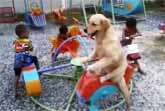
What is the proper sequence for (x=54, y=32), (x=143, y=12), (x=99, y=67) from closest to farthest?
(x=99, y=67), (x=54, y=32), (x=143, y=12)

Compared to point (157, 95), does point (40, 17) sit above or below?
above

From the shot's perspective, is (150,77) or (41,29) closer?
(150,77)

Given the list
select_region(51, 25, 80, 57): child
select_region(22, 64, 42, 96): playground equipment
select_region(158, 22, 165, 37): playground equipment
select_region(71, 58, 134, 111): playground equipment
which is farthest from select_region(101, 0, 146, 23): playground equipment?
select_region(71, 58, 134, 111): playground equipment

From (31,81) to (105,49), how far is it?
1.12m

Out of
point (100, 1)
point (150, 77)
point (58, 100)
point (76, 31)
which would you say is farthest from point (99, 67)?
point (100, 1)

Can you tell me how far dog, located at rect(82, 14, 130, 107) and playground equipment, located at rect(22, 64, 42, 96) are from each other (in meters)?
0.84

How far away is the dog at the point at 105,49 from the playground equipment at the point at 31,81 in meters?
0.84

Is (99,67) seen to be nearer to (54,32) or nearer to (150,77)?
(150,77)

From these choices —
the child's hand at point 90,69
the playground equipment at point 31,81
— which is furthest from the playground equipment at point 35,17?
the child's hand at point 90,69

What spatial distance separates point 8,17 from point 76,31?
2856 millimetres

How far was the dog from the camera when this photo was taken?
10.5 ft

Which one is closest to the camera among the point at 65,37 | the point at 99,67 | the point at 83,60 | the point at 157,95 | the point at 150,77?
the point at 99,67

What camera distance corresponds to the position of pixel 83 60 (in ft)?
11.9

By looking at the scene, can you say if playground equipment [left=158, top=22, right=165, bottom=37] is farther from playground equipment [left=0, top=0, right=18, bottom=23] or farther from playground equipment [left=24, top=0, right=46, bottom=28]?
playground equipment [left=0, top=0, right=18, bottom=23]
